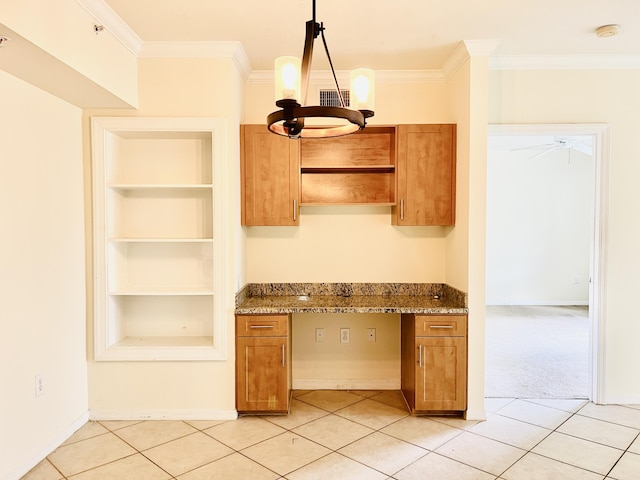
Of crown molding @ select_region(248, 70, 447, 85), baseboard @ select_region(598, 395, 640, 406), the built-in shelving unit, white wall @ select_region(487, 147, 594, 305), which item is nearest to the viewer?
the built-in shelving unit

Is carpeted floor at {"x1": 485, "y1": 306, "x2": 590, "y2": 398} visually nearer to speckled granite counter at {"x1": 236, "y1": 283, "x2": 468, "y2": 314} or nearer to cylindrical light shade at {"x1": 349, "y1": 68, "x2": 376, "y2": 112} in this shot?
speckled granite counter at {"x1": 236, "y1": 283, "x2": 468, "y2": 314}

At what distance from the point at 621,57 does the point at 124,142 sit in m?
3.92

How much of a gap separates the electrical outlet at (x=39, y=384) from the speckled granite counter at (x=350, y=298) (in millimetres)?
1271

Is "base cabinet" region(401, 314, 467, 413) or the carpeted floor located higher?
"base cabinet" region(401, 314, 467, 413)

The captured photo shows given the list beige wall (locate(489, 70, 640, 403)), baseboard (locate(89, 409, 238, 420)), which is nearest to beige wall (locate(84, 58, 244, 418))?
baseboard (locate(89, 409, 238, 420))

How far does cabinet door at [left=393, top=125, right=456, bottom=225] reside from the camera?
3449mm

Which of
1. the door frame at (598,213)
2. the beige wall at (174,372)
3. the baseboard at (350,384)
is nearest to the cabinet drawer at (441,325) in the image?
the baseboard at (350,384)

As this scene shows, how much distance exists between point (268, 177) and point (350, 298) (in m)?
1.20

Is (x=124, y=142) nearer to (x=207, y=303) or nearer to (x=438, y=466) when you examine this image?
(x=207, y=303)

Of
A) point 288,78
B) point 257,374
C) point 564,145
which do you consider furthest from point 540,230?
point 288,78

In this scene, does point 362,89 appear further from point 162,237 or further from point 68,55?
point 162,237

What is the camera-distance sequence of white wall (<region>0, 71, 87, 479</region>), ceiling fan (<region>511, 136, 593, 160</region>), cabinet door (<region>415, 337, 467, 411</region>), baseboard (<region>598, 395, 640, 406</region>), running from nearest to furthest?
white wall (<region>0, 71, 87, 479</region>) → cabinet door (<region>415, 337, 467, 411</region>) → baseboard (<region>598, 395, 640, 406</region>) → ceiling fan (<region>511, 136, 593, 160</region>)

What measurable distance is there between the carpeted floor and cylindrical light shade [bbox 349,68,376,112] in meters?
2.84

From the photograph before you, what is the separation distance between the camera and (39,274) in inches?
107
